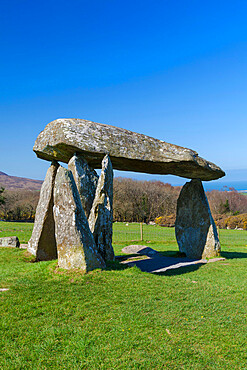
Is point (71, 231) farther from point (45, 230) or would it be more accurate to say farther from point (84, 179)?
point (45, 230)

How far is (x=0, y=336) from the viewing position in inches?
203

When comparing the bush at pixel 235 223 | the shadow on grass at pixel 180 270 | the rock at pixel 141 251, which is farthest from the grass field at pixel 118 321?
the bush at pixel 235 223

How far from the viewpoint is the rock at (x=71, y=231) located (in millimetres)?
8344

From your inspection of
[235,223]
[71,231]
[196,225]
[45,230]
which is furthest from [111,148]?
[235,223]

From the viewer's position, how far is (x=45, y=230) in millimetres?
11719

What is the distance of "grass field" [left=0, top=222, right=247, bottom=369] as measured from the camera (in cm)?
470

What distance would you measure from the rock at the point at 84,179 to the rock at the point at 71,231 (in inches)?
68.5

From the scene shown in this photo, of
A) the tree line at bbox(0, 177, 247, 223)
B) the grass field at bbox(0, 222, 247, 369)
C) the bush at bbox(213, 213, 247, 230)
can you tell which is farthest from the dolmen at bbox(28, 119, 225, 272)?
the tree line at bbox(0, 177, 247, 223)

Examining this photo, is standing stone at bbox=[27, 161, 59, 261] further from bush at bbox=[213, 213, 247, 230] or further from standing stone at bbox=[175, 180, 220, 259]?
bush at bbox=[213, 213, 247, 230]

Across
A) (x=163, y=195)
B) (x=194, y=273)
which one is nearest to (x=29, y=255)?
(x=194, y=273)

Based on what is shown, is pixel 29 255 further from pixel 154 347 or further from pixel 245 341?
pixel 245 341

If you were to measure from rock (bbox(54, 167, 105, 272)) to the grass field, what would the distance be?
13.1 inches

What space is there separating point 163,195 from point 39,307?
43.6 meters

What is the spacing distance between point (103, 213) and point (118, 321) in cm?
466
